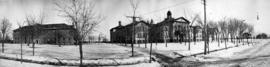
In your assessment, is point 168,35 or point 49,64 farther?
point 168,35

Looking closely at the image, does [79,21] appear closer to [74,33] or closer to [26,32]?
[74,33]

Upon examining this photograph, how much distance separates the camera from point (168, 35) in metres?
68.8

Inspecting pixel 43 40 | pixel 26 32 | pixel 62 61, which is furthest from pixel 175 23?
pixel 62 61

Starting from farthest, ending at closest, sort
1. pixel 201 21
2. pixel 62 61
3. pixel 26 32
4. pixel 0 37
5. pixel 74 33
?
1. pixel 201 21
2. pixel 26 32
3. pixel 0 37
4. pixel 62 61
5. pixel 74 33

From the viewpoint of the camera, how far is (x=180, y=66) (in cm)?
2167

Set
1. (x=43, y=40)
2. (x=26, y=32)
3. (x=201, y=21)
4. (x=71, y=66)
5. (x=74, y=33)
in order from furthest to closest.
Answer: (x=43, y=40)
(x=201, y=21)
(x=26, y=32)
(x=71, y=66)
(x=74, y=33)

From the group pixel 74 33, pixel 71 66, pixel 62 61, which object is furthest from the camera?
pixel 62 61

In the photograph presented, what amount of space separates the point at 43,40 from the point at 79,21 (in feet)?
168

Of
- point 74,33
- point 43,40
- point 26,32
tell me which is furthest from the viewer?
point 43,40

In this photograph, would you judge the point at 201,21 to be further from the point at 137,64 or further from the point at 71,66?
the point at 71,66

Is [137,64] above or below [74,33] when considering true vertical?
below

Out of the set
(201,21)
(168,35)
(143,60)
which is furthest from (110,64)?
(168,35)

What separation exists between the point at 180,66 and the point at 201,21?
3297 cm

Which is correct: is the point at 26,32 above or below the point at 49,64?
above
